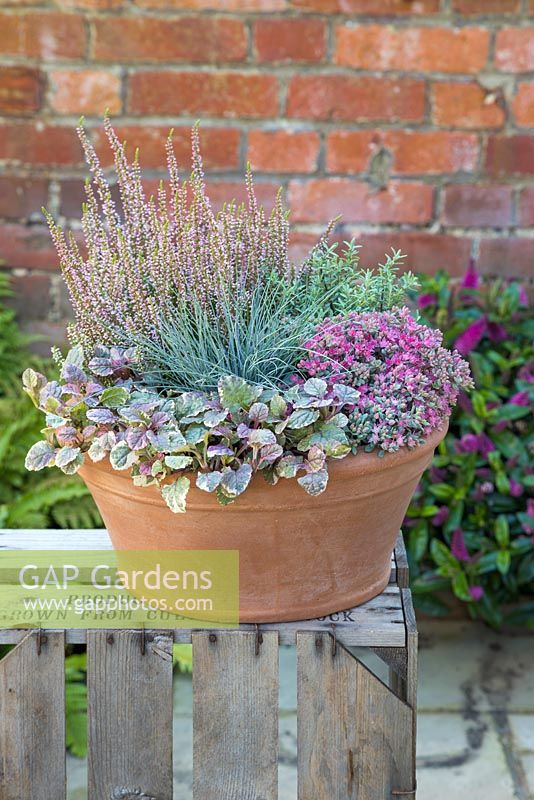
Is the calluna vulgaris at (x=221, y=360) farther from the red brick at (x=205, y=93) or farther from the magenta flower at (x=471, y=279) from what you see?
the red brick at (x=205, y=93)

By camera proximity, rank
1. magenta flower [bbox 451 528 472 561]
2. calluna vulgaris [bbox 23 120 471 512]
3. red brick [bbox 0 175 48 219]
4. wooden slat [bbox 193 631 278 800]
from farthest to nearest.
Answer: red brick [bbox 0 175 48 219] < magenta flower [bbox 451 528 472 561] < wooden slat [bbox 193 631 278 800] < calluna vulgaris [bbox 23 120 471 512]

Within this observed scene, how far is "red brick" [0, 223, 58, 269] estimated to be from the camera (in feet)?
8.70

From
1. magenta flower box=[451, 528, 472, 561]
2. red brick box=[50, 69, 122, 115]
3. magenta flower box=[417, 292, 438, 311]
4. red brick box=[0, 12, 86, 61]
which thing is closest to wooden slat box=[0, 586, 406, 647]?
magenta flower box=[451, 528, 472, 561]

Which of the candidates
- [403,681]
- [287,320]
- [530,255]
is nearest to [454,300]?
[530,255]

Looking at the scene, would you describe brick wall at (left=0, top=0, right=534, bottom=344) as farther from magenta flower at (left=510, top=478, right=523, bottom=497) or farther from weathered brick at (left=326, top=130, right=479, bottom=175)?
magenta flower at (left=510, top=478, right=523, bottom=497)

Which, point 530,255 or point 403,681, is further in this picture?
point 530,255

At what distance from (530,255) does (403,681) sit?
5.32 feet

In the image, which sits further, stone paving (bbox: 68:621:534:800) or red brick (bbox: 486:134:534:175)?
red brick (bbox: 486:134:534:175)

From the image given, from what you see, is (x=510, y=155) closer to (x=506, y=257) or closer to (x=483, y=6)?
(x=506, y=257)

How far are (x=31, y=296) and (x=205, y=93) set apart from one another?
76 cm

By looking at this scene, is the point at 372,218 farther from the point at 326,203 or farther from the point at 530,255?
the point at 530,255

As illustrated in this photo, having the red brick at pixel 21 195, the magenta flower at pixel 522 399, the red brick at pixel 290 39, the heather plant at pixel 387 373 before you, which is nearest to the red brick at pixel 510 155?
the red brick at pixel 290 39

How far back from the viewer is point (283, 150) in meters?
2.57

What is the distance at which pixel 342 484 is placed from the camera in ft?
4.02
